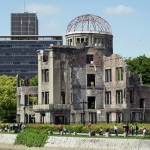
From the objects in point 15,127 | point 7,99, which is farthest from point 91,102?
point 7,99

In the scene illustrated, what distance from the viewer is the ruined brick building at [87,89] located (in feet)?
293

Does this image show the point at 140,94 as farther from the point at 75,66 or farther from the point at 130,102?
the point at 75,66

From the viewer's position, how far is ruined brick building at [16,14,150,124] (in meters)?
89.3

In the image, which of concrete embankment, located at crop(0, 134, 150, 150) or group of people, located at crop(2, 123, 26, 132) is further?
group of people, located at crop(2, 123, 26, 132)

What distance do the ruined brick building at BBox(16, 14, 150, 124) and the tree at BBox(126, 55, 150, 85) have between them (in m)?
18.9

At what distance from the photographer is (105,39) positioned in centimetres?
10050

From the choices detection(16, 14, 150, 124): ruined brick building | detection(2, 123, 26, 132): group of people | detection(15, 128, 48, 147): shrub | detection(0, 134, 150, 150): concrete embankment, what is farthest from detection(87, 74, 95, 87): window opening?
detection(0, 134, 150, 150): concrete embankment

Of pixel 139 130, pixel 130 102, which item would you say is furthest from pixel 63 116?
pixel 139 130

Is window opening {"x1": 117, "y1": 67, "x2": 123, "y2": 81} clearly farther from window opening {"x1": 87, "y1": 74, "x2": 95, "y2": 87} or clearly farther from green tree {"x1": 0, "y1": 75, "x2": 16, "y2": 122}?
green tree {"x1": 0, "y1": 75, "x2": 16, "y2": 122}

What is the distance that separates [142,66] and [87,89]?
24.6 m

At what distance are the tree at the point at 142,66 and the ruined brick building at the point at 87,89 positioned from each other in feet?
62.1

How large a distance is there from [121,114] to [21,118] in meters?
20.6

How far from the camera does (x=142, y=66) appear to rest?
113312 millimetres

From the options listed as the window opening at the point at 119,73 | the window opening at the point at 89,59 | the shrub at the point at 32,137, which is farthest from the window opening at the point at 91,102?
the shrub at the point at 32,137
